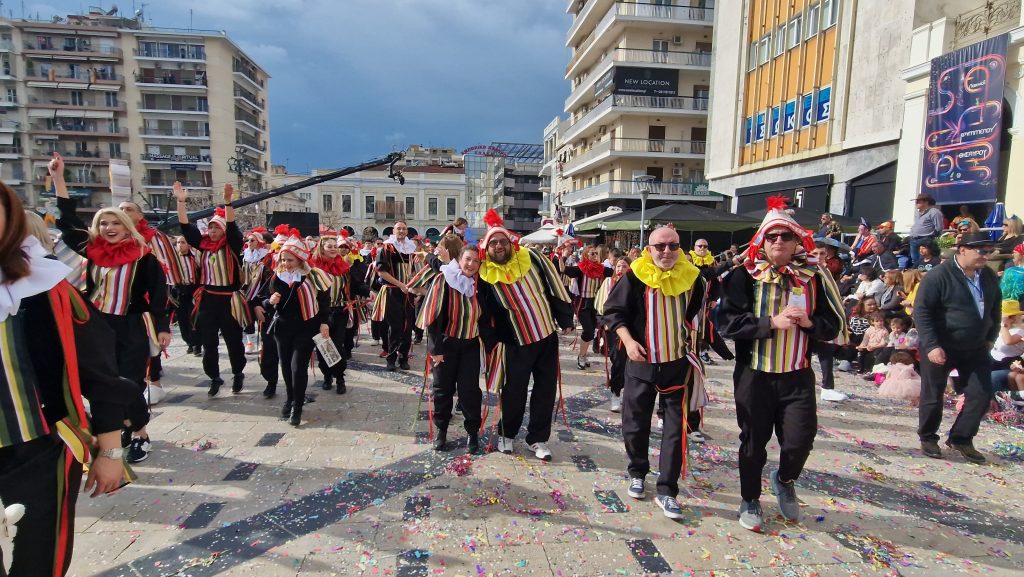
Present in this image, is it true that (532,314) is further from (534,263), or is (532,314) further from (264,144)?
(264,144)

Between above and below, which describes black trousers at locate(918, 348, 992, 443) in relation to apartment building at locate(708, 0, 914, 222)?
below

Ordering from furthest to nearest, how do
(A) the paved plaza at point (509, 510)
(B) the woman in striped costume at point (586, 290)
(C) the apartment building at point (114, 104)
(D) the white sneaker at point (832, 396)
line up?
(C) the apartment building at point (114, 104), (B) the woman in striped costume at point (586, 290), (D) the white sneaker at point (832, 396), (A) the paved plaza at point (509, 510)

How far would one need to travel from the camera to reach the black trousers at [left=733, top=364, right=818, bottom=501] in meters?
3.08

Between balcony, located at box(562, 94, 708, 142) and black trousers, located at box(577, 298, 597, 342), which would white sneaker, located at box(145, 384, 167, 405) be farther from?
balcony, located at box(562, 94, 708, 142)

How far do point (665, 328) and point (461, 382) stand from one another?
184 cm

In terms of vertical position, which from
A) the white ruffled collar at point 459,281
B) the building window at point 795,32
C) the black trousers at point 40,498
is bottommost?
the black trousers at point 40,498

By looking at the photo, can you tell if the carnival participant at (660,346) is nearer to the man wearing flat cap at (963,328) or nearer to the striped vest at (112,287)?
the man wearing flat cap at (963,328)

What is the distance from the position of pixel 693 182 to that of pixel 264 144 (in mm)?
56293

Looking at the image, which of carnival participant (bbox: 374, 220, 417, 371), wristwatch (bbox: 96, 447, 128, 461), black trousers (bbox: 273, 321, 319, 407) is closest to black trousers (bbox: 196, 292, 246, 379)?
black trousers (bbox: 273, 321, 319, 407)

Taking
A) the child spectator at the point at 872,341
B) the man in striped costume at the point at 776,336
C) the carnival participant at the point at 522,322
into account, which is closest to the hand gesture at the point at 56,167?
the carnival participant at the point at 522,322

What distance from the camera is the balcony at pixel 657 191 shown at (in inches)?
1246

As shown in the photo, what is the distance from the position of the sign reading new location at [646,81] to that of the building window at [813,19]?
14130 mm

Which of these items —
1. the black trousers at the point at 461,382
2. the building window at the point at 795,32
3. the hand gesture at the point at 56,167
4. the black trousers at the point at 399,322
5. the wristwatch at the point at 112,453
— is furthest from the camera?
the building window at the point at 795,32

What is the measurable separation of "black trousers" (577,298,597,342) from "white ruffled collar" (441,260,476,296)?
3362mm
